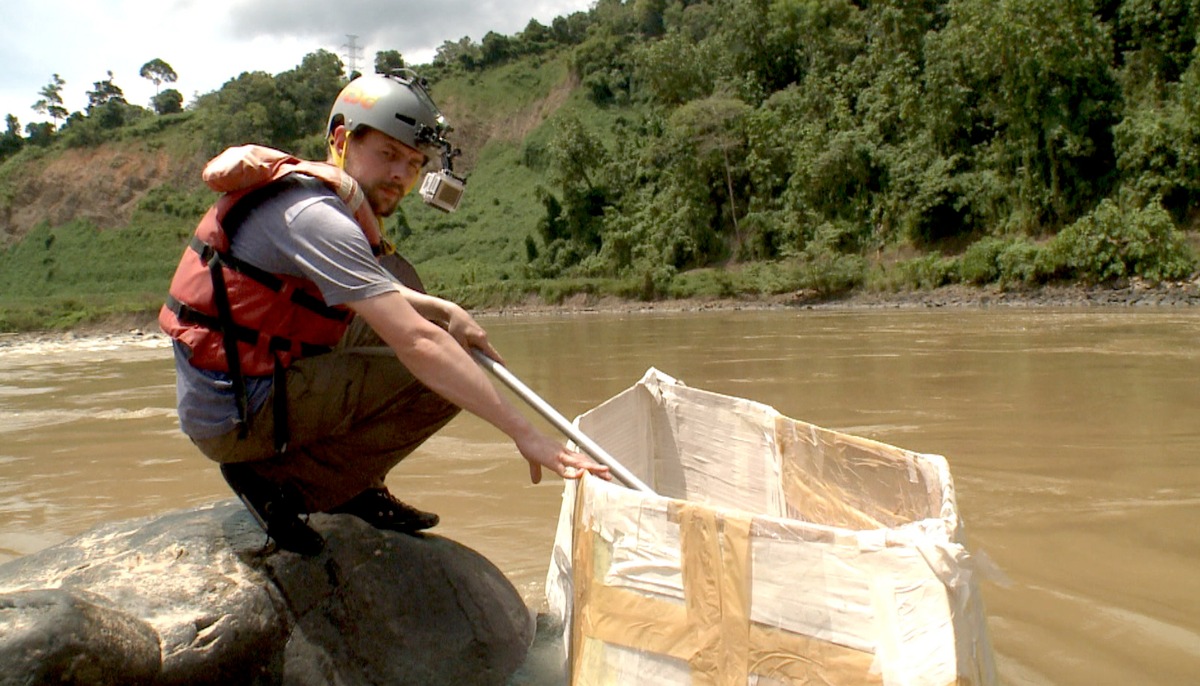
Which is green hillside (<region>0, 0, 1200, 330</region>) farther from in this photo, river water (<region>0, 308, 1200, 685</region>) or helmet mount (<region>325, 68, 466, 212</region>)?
helmet mount (<region>325, 68, 466, 212</region>)

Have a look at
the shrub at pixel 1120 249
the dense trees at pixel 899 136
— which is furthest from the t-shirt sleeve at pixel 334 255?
the dense trees at pixel 899 136

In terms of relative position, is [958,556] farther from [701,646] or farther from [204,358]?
[204,358]

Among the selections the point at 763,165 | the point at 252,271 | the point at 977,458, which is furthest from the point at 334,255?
the point at 763,165

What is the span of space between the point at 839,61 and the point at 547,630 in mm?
34223

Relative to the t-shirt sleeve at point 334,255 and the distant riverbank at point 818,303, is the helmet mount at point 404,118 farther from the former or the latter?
the distant riverbank at point 818,303

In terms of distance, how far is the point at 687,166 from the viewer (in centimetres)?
3347

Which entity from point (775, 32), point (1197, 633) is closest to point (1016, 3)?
point (775, 32)

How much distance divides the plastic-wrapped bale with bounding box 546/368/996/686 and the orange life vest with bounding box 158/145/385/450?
0.85m

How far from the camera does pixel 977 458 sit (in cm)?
484

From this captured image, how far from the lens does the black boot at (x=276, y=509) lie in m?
2.41

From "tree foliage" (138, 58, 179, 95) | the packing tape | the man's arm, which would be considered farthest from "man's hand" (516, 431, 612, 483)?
"tree foliage" (138, 58, 179, 95)

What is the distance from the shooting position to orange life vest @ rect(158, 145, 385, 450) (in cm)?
225

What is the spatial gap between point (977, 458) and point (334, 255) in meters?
3.84

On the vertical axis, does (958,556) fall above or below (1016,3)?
below
